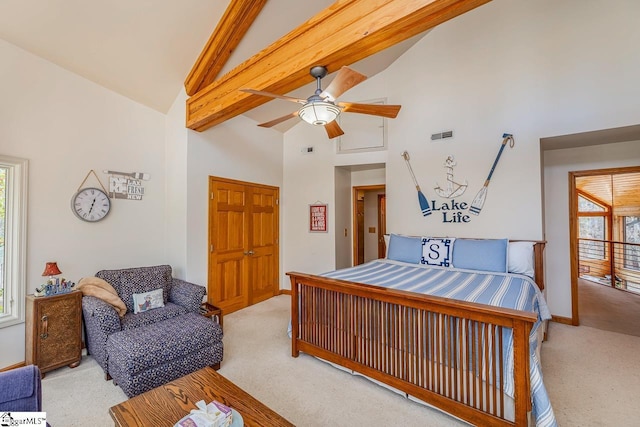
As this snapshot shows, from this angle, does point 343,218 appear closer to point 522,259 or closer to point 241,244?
point 241,244

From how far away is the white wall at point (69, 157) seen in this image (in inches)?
104

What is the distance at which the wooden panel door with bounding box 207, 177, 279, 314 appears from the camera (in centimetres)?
408

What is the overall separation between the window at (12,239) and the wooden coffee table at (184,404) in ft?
7.18

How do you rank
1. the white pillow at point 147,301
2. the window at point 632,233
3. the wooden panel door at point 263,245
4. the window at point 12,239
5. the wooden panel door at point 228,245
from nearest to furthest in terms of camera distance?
the window at point 12,239 < the white pillow at point 147,301 < the wooden panel door at point 228,245 < the wooden panel door at point 263,245 < the window at point 632,233

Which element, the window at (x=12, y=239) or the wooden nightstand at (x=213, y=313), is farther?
the wooden nightstand at (x=213, y=313)

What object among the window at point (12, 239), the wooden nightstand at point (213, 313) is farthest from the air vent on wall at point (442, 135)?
the window at point (12, 239)

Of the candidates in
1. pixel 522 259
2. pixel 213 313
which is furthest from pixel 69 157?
pixel 522 259

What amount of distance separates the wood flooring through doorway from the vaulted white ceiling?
206 inches

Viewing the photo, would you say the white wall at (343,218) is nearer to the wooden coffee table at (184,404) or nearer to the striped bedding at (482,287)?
the striped bedding at (482,287)

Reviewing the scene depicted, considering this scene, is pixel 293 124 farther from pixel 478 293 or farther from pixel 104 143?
pixel 478 293

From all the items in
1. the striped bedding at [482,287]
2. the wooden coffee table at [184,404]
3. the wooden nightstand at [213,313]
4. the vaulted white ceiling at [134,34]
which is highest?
the vaulted white ceiling at [134,34]

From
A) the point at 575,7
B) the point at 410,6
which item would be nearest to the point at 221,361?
the point at 410,6

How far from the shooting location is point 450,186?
392 centimetres

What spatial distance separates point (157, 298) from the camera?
3.07 meters
